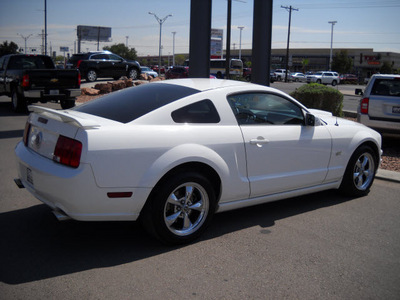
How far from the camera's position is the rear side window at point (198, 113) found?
14.1ft

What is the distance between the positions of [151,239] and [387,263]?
88.1 inches

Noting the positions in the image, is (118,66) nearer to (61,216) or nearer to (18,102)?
(18,102)

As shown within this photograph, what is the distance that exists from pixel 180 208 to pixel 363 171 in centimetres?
311

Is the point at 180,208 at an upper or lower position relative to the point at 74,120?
lower

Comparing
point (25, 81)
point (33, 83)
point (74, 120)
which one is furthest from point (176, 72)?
point (74, 120)

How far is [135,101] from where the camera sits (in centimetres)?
456

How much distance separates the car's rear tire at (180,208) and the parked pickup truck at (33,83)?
10.7m

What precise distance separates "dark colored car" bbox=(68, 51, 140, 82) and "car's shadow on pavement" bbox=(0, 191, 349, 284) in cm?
2409

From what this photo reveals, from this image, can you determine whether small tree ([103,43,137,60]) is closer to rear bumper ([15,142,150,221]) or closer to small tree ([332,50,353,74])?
small tree ([332,50,353,74])

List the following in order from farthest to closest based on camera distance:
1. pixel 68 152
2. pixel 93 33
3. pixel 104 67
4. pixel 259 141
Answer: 1. pixel 93 33
2. pixel 104 67
3. pixel 259 141
4. pixel 68 152

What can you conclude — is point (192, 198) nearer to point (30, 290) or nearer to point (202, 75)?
point (30, 290)

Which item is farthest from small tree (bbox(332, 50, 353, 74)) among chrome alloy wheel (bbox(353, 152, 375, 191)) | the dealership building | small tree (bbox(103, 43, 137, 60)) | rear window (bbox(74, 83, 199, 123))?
rear window (bbox(74, 83, 199, 123))

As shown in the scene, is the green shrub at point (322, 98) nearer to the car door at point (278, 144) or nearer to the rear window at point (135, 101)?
the car door at point (278, 144)

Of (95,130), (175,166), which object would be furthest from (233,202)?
(95,130)
